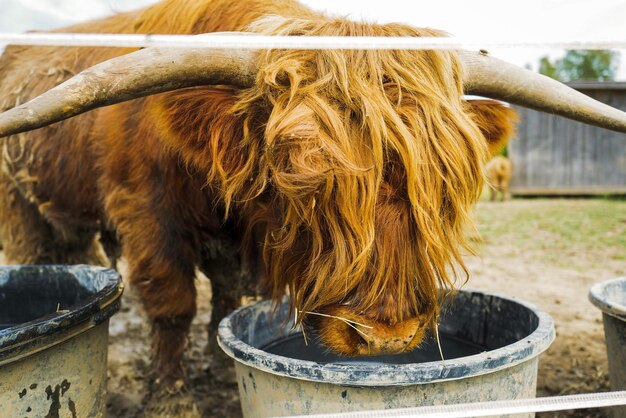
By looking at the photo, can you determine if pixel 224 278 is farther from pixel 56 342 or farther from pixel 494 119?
pixel 494 119

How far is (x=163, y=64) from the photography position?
148cm

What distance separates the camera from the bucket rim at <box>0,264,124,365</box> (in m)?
1.42

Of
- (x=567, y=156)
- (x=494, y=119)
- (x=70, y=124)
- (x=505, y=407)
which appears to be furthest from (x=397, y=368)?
(x=567, y=156)

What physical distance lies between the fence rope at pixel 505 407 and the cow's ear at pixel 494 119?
101cm

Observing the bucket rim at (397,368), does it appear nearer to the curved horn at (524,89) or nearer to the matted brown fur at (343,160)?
the matted brown fur at (343,160)

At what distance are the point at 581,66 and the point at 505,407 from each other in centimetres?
4230

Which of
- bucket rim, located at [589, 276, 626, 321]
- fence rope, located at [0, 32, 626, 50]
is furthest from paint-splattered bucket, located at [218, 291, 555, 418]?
fence rope, located at [0, 32, 626, 50]

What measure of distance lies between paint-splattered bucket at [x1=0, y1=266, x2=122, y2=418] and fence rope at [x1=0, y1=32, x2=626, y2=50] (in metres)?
0.82

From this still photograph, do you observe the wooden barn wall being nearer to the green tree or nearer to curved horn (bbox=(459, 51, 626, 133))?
curved horn (bbox=(459, 51, 626, 133))

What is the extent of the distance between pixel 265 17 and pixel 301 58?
0.51 metres

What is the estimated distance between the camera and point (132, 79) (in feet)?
4.63

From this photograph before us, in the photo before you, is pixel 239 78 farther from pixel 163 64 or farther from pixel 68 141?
pixel 68 141

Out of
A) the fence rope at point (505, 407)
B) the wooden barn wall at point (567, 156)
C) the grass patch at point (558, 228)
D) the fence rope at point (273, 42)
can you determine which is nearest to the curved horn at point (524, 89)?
the fence rope at point (273, 42)

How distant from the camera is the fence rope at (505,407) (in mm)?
1129
